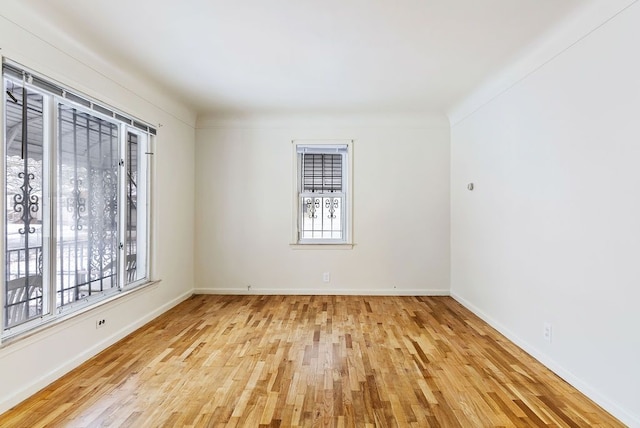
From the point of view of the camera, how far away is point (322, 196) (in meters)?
4.85

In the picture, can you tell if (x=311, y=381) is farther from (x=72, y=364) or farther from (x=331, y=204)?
(x=331, y=204)

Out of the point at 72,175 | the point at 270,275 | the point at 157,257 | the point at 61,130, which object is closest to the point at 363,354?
the point at 270,275

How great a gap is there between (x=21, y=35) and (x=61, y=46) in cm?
34

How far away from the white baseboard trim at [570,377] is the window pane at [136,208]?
3.83m

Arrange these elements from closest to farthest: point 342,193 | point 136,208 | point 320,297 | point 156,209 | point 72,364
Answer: point 72,364 → point 136,208 → point 156,209 → point 320,297 → point 342,193

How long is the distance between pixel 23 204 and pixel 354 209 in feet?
11.6

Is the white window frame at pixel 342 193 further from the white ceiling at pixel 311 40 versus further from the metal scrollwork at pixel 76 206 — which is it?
the metal scrollwork at pixel 76 206

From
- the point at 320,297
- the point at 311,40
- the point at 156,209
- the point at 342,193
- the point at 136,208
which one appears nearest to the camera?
the point at 311,40

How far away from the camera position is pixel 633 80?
1.86 metres

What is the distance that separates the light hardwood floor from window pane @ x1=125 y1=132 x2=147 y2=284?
0.66 m

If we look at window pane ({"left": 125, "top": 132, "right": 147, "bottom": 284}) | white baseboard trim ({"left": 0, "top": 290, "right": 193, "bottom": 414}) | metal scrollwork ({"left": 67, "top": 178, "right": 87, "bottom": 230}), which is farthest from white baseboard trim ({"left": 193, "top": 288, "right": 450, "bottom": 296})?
metal scrollwork ({"left": 67, "top": 178, "right": 87, "bottom": 230})

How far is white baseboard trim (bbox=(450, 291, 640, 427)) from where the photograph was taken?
186 cm

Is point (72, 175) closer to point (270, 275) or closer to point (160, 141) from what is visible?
point (160, 141)

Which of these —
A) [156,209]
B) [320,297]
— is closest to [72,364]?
[156,209]
